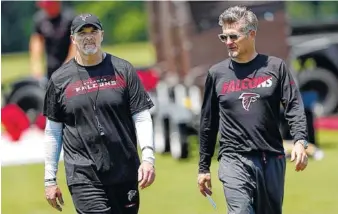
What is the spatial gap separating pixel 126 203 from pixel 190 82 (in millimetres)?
10223

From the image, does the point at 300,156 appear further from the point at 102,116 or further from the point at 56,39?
the point at 56,39

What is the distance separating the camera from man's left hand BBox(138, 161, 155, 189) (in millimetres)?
7824

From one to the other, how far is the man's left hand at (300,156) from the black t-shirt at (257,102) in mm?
154

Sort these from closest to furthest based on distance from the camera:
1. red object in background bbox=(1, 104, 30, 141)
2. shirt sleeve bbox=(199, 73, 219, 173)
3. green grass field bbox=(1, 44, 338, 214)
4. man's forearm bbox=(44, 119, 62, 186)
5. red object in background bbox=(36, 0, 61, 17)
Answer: man's forearm bbox=(44, 119, 62, 186)
shirt sleeve bbox=(199, 73, 219, 173)
green grass field bbox=(1, 44, 338, 214)
red object in background bbox=(36, 0, 61, 17)
red object in background bbox=(1, 104, 30, 141)

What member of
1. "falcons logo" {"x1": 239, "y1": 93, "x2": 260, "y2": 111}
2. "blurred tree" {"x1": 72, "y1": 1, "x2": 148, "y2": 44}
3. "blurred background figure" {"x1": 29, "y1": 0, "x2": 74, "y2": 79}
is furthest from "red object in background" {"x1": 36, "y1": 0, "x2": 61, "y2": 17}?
"blurred tree" {"x1": 72, "y1": 1, "x2": 148, "y2": 44}

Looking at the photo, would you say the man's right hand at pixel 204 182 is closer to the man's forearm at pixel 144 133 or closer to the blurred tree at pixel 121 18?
the man's forearm at pixel 144 133

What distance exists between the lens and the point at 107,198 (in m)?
8.01

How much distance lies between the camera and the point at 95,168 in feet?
26.4

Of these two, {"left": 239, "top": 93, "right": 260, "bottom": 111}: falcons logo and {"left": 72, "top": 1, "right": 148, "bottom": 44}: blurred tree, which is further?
→ {"left": 72, "top": 1, "right": 148, "bottom": 44}: blurred tree

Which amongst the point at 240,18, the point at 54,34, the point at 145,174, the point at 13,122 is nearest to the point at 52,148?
the point at 145,174

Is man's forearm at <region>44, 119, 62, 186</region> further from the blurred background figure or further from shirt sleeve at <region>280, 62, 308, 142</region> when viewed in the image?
the blurred background figure

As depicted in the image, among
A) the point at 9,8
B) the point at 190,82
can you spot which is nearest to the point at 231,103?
the point at 190,82

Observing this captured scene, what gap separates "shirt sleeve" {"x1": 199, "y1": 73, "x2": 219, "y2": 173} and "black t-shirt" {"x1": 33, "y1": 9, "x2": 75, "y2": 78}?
8613 mm

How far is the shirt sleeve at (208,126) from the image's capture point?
8414mm
